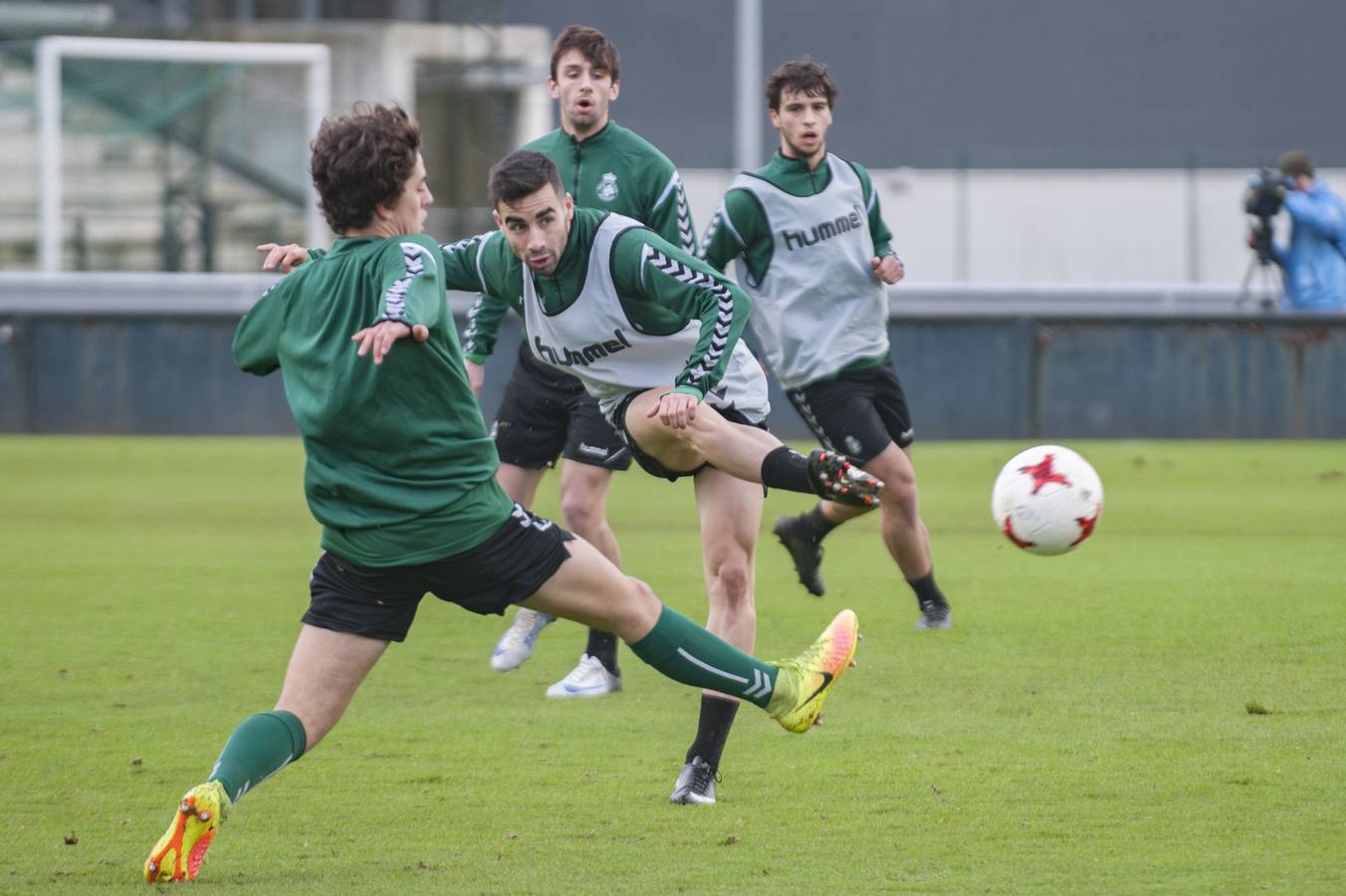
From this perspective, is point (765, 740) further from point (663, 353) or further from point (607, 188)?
point (607, 188)

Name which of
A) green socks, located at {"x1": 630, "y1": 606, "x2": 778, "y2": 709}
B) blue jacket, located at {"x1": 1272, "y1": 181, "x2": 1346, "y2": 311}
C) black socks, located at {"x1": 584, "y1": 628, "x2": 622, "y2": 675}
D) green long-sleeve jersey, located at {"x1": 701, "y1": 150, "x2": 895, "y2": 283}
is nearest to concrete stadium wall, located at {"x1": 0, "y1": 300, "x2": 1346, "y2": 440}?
blue jacket, located at {"x1": 1272, "y1": 181, "x2": 1346, "y2": 311}

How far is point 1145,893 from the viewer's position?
→ 4477mm

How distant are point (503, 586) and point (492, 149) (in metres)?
23.2

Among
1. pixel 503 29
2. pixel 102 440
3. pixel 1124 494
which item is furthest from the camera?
pixel 503 29

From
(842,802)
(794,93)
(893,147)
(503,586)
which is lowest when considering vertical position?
(842,802)

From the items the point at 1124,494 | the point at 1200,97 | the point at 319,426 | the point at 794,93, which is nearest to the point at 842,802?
the point at 319,426

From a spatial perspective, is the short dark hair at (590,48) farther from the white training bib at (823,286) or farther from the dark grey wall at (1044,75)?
the dark grey wall at (1044,75)

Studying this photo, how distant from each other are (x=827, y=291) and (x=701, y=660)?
11.1ft

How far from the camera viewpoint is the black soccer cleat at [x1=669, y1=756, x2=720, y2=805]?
5.46 meters

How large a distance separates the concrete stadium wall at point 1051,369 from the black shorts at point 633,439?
11828 mm

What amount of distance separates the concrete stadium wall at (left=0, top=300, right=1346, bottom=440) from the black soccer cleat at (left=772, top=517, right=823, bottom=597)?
895 centimetres

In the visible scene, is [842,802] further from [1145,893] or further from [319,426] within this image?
[319,426]

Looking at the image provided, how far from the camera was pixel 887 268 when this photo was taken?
8.11 m

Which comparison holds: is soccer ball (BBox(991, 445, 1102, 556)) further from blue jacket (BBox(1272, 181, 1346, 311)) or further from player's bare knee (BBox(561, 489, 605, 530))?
blue jacket (BBox(1272, 181, 1346, 311))
